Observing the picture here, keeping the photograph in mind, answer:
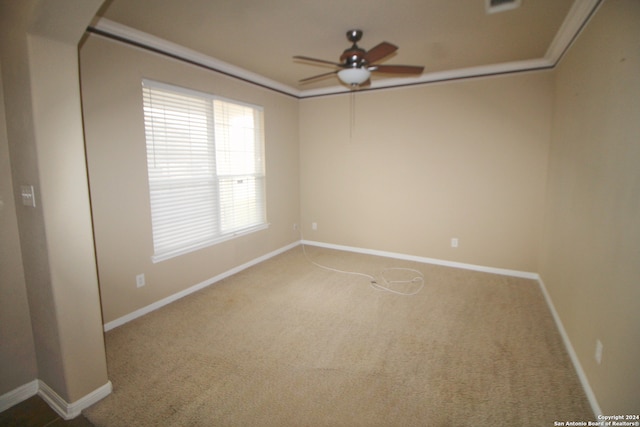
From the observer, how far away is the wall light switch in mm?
1685

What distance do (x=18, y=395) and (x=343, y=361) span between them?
82.4 inches

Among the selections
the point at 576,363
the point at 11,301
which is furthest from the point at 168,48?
the point at 576,363

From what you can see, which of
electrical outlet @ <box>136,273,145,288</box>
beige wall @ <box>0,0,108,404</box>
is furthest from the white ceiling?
electrical outlet @ <box>136,273,145,288</box>

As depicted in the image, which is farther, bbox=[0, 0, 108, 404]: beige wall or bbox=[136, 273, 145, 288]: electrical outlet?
bbox=[136, 273, 145, 288]: electrical outlet

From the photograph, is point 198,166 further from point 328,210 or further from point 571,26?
point 571,26

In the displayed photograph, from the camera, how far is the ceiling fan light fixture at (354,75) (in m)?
2.61

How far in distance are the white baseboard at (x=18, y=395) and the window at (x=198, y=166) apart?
A: 4.23ft

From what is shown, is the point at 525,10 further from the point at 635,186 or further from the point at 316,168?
the point at 316,168

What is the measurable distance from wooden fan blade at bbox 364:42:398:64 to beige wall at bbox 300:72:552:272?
200cm

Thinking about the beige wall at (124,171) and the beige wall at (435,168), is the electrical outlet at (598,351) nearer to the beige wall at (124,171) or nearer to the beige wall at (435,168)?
the beige wall at (435,168)

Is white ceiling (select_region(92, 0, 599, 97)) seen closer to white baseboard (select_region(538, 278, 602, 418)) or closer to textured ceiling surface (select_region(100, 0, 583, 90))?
textured ceiling surface (select_region(100, 0, 583, 90))

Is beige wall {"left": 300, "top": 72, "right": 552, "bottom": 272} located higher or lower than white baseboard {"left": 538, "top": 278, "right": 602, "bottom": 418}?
higher

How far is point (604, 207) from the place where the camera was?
1881mm

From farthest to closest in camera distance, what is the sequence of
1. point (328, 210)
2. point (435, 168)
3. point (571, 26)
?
point (328, 210), point (435, 168), point (571, 26)
